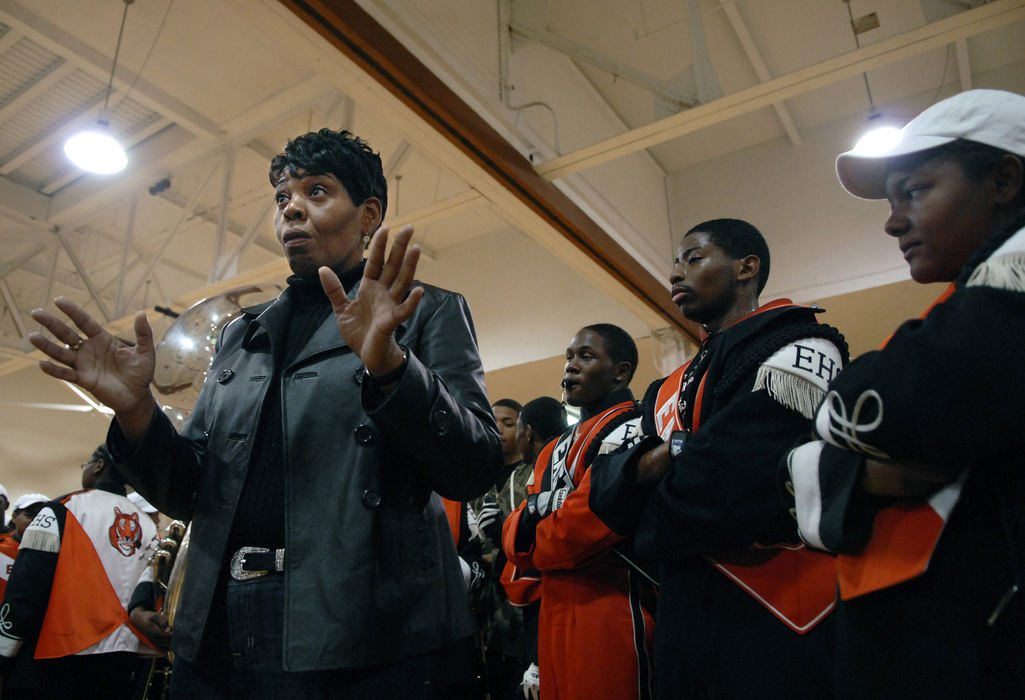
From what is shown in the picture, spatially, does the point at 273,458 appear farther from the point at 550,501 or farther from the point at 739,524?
the point at 550,501

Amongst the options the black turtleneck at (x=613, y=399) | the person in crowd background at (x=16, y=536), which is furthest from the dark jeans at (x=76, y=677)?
the black turtleneck at (x=613, y=399)

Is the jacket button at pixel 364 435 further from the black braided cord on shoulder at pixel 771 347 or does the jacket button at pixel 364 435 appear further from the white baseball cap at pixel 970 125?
the white baseball cap at pixel 970 125

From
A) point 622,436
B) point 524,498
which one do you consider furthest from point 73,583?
point 622,436

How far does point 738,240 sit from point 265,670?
1.73 meters

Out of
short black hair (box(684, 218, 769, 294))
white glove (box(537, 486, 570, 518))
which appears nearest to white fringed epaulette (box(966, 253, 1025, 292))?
short black hair (box(684, 218, 769, 294))

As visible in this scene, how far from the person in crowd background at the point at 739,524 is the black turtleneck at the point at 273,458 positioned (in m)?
0.82

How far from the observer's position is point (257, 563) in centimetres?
114

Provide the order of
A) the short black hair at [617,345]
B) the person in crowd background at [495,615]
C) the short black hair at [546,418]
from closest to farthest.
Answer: the short black hair at [617,345] < the person in crowd background at [495,615] < the short black hair at [546,418]

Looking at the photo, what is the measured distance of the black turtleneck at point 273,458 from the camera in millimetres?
1198

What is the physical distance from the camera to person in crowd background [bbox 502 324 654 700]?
2.07 m

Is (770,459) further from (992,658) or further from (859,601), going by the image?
(992,658)

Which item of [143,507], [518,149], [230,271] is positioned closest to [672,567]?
[143,507]

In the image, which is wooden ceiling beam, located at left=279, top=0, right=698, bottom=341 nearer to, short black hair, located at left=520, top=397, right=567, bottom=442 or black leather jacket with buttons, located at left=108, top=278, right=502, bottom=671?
short black hair, located at left=520, top=397, right=567, bottom=442

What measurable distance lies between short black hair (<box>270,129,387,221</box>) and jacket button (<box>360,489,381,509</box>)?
0.65 meters
